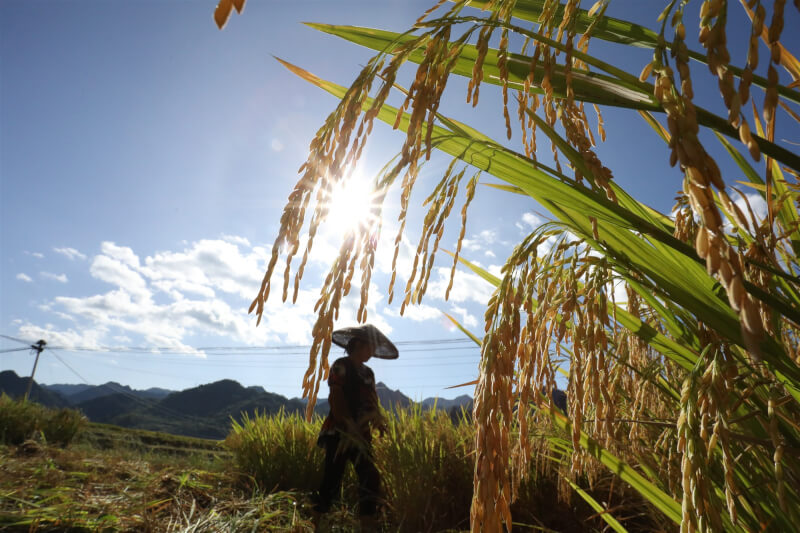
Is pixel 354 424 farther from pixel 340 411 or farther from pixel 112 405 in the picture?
pixel 112 405

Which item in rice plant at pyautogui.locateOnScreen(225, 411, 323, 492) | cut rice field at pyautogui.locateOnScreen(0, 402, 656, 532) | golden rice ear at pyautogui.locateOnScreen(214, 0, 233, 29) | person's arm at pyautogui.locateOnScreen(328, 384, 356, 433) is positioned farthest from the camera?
rice plant at pyautogui.locateOnScreen(225, 411, 323, 492)

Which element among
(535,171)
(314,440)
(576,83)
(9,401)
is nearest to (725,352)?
(535,171)

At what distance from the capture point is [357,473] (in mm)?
4730

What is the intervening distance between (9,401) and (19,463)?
573 cm

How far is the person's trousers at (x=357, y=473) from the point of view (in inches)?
176

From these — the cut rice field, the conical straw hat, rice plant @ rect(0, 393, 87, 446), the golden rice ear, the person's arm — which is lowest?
the cut rice field

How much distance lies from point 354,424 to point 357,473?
0.52 metres

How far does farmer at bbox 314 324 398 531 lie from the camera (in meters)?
4.58

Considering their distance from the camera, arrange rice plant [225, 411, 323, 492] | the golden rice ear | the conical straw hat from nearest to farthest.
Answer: the golden rice ear
the conical straw hat
rice plant [225, 411, 323, 492]

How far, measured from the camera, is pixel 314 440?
249 inches

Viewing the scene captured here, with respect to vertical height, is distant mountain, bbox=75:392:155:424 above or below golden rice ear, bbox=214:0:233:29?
below

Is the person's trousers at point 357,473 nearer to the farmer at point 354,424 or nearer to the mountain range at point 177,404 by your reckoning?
the farmer at point 354,424

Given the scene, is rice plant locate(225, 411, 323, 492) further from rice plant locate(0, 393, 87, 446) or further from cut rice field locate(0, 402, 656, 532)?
rice plant locate(0, 393, 87, 446)

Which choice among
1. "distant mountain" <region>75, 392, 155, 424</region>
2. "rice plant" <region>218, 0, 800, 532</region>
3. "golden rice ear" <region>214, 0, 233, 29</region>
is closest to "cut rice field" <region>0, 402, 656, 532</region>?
"rice plant" <region>218, 0, 800, 532</region>
